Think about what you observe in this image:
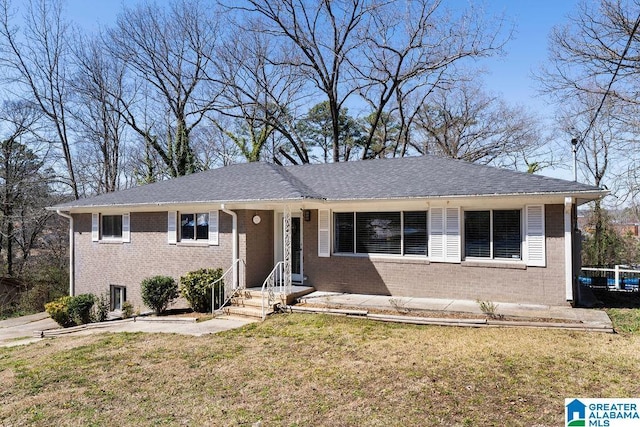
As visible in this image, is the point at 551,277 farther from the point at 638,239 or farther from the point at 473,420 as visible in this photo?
the point at 638,239

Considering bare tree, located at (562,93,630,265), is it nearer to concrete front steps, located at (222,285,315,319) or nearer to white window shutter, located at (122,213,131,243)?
concrete front steps, located at (222,285,315,319)

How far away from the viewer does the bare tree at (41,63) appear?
22.6 metres

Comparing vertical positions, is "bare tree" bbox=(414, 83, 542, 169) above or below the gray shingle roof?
above

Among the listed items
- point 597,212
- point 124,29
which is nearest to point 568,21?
point 597,212

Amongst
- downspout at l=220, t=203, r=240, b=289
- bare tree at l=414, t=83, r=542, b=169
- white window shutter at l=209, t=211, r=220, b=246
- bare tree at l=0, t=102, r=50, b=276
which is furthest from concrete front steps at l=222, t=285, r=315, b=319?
bare tree at l=414, t=83, r=542, b=169

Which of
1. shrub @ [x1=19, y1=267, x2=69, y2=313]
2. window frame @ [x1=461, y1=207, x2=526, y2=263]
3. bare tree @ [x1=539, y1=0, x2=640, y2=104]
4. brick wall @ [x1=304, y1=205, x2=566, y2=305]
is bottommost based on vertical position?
shrub @ [x1=19, y1=267, x2=69, y2=313]

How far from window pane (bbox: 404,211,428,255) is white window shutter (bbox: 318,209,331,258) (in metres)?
2.21

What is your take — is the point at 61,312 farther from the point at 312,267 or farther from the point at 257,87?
the point at 257,87

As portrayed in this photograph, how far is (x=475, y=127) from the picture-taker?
26.3 meters

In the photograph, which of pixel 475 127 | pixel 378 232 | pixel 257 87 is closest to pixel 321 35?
pixel 257 87

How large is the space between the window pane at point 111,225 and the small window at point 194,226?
9.93ft

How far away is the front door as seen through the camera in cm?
1223

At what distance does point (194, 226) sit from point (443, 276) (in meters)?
7.65

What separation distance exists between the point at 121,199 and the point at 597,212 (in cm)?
2284
